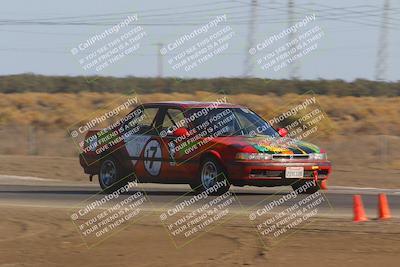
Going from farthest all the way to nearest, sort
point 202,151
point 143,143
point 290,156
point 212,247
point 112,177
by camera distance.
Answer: point 112,177
point 143,143
point 202,151
point 290,156
point 212,247

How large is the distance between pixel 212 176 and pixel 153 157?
134 cm

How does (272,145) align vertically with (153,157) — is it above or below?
above

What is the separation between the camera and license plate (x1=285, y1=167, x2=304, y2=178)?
54.0 feet

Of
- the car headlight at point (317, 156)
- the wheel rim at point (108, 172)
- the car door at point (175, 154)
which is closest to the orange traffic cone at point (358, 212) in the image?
the car headlight at point (317, 156)

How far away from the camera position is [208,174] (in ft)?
55.1

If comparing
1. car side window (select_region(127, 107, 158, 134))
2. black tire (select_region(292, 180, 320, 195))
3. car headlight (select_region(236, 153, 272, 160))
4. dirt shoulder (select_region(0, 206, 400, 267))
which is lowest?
black tire (select_region(292, 180, 320, 195))

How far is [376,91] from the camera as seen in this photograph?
6625 cm

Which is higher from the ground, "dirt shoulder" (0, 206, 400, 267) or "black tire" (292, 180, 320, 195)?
"dirt shoulder" (0, 206, 400, 267)

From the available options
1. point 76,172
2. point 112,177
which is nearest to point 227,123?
point 112,177

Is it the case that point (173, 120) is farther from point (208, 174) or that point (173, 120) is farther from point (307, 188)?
point (307, 188)

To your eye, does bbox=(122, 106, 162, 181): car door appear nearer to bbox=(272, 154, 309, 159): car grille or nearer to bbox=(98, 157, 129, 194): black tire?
bbox=(98, 157, 129, 194): black tire

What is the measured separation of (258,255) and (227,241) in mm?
1087

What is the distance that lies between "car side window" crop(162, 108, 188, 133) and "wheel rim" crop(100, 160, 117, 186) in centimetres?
145

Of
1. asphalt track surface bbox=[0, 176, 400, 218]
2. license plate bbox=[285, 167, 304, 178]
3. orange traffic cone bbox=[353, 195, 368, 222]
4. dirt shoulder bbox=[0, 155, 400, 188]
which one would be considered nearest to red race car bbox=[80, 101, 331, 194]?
license plate bbox=[285, 167, 304, 178]
